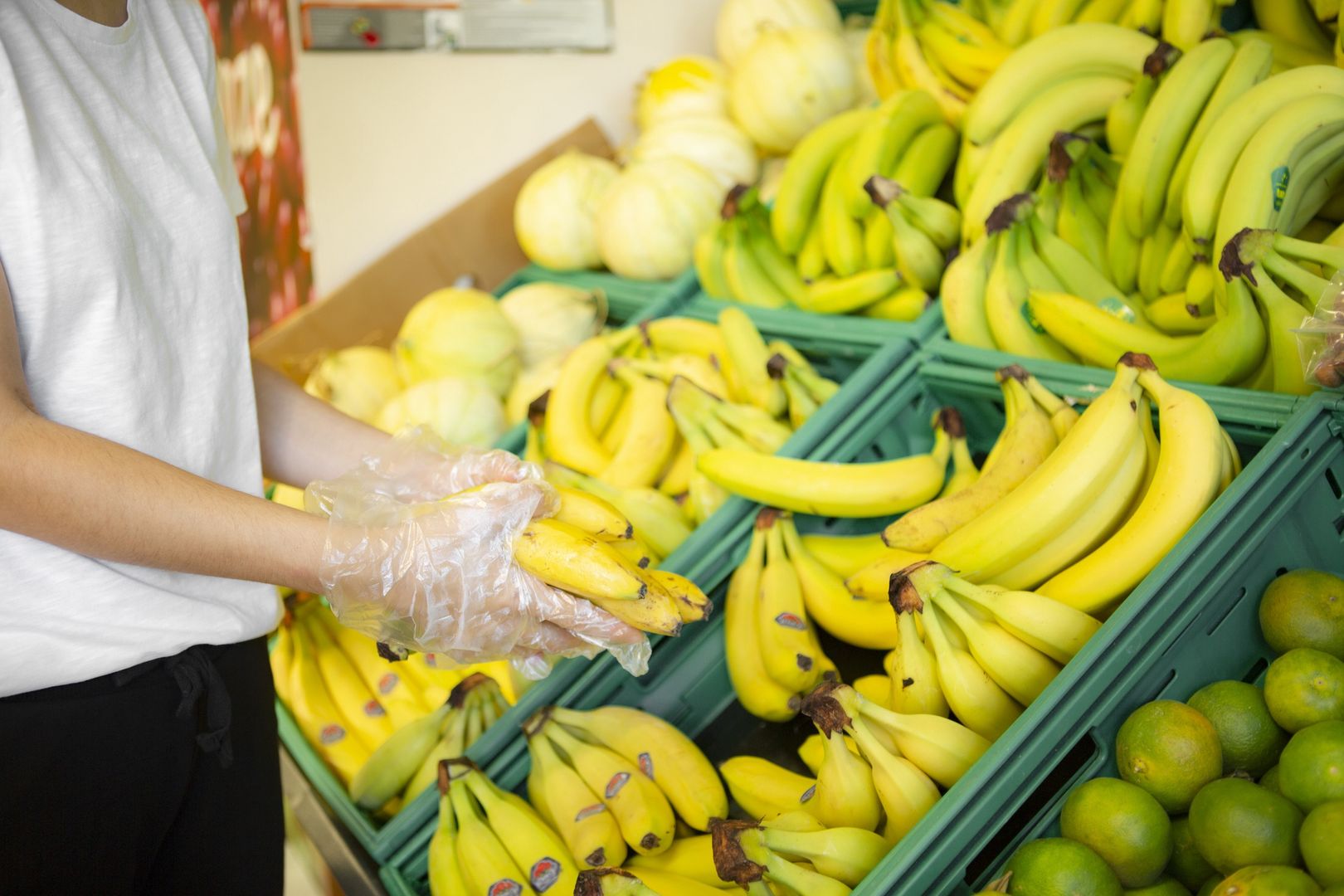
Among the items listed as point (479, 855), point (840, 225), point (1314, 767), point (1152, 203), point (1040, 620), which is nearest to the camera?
point (1314, 767)

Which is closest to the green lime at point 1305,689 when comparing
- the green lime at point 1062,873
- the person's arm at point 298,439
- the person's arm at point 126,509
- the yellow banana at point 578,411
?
the green lime at point 1062,873

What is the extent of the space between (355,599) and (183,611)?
0.19 m

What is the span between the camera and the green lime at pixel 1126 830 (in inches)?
38.1

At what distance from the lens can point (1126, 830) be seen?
97cm

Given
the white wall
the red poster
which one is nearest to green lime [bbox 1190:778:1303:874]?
the white wall

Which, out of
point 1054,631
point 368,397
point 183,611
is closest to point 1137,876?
point 1054,631

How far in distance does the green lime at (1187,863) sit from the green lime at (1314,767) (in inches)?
4.1

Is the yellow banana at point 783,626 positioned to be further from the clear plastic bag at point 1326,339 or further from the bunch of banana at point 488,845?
the clear plastic bag at point 1326,339

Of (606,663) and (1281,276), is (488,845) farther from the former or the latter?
(1281,276)

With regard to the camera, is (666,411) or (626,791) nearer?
(626,791)

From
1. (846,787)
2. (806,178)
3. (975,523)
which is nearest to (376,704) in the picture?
(846,787)

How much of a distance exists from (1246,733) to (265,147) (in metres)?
3.17

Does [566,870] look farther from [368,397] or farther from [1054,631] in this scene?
[368,397]

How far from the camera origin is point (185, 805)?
120 cm
